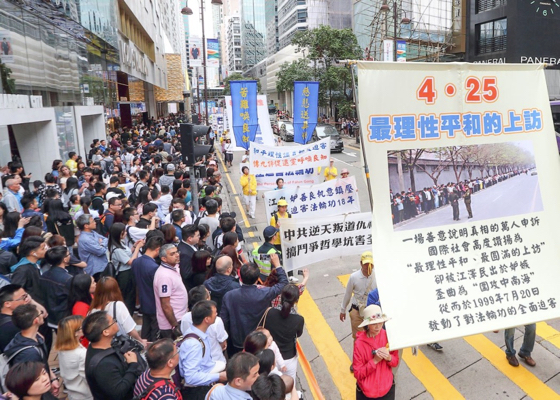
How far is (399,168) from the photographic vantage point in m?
3.08

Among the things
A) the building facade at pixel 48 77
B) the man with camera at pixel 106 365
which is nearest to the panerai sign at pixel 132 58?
the building facade at pixel 48 77

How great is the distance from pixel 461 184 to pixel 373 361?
1.54 m

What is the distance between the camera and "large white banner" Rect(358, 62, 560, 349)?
3.00m

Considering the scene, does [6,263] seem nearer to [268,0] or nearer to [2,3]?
[2,3]

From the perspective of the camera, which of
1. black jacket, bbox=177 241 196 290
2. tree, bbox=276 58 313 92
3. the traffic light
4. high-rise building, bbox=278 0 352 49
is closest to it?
black jacket, bbox=177 241 196 290

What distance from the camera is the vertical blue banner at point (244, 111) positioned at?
483 inches

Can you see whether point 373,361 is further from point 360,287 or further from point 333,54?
point 333,54

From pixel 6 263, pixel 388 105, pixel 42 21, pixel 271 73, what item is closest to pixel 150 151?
pixel 42 21

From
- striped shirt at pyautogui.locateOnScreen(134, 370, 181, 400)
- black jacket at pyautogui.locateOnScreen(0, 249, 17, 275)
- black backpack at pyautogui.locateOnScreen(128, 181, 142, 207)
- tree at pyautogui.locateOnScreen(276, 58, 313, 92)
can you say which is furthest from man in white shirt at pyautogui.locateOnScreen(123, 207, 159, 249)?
tree at pyautogui.locateOnScreen(276, 58, 313, 92)

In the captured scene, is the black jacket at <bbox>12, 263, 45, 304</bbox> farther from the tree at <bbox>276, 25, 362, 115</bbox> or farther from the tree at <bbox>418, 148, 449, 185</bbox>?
the tree at <bbox>276, 25, 362, 115</bbox>

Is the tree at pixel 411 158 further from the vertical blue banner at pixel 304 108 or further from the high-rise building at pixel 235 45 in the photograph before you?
the high-rise building at pixel 235 45

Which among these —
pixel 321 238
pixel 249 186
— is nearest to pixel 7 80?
pixel 249 186

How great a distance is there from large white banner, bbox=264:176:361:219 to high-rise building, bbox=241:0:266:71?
13052 centimetres

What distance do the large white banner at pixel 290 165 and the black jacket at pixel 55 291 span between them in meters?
5.19
